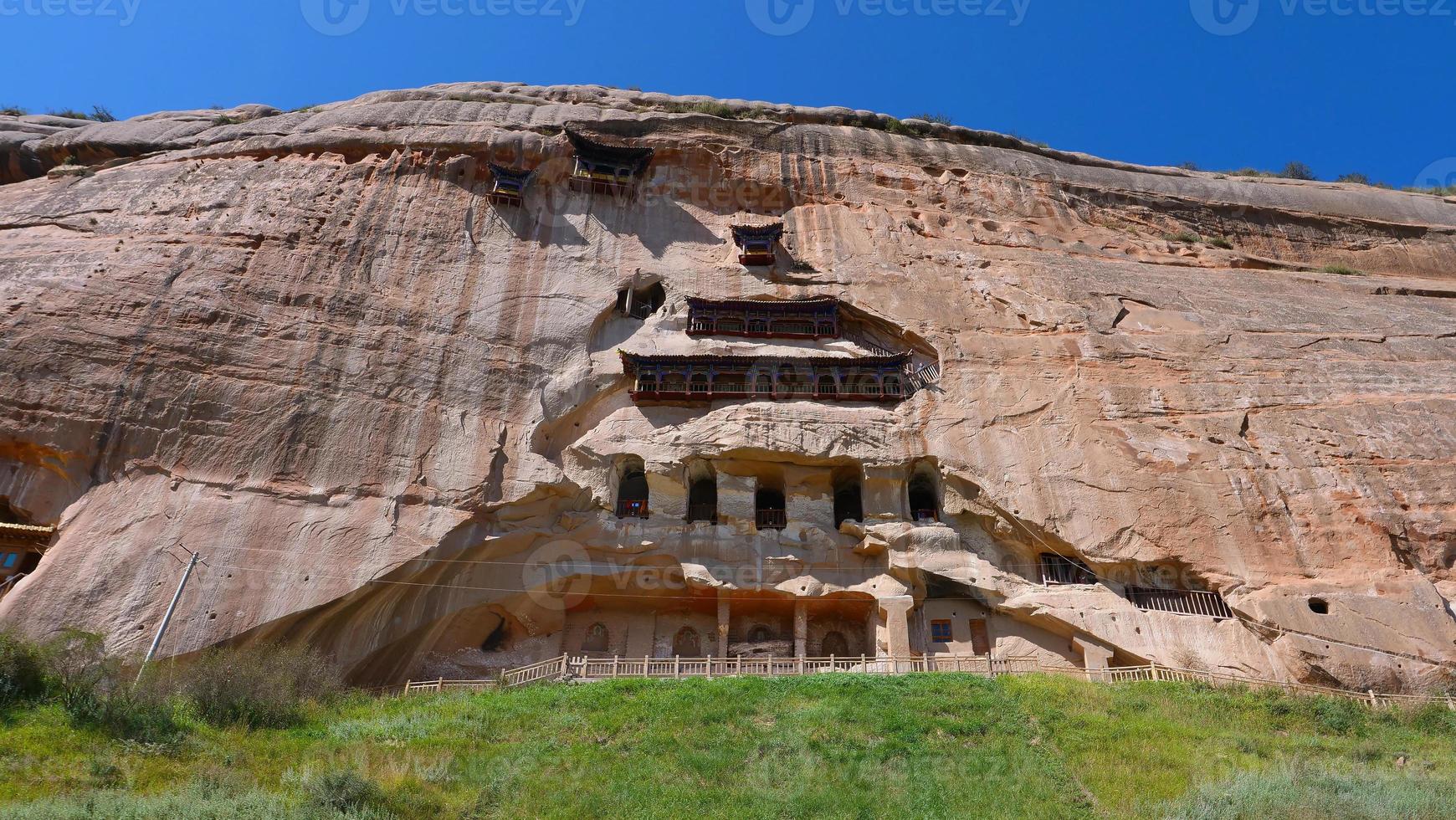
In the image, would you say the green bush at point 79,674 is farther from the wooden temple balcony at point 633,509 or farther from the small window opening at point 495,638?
the wooden temple balcony at point 633,509

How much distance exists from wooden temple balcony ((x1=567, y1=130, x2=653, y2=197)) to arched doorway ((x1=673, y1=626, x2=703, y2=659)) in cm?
1462

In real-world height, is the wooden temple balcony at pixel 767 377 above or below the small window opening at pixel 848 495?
above

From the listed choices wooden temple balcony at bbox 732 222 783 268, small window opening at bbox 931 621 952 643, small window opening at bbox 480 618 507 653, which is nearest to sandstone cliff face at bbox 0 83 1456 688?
small window opening at bbox 480 618 507 653

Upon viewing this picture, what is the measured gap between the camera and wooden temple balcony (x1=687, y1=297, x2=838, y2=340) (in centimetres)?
2577

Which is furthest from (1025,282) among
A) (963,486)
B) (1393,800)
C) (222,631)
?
(222,631)

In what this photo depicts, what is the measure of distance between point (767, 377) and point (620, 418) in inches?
178

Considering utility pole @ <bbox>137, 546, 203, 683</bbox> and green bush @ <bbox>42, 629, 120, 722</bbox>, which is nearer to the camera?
green bush @ <bbox>42, 629, 120, 722</bbox>

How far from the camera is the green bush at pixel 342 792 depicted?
1016cm

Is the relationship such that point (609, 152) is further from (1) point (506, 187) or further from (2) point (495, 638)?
(2) point (495, 638)

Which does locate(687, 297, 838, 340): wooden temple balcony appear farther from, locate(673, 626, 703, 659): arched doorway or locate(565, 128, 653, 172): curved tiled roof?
locate(673, 626, 703, 659): arched doorway

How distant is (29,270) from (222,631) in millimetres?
11025

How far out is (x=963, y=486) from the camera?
21.4m

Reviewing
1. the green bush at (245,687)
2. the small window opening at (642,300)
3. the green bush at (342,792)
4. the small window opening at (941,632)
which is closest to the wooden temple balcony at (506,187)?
the small window opening at (642,300)

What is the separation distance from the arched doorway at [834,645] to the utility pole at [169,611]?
47.4ft
